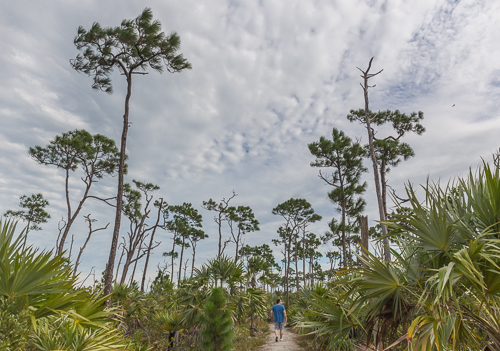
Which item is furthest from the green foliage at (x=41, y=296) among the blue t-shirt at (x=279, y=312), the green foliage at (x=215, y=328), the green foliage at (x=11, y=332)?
the blue t-shirt at (x=279, y=312)

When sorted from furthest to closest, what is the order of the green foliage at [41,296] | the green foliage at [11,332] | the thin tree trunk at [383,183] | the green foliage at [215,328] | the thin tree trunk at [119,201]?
the thin tree trunk at [383,183]
the thin tree trunk at [119,201]
the green foliage at [215,328]
the green foliage at [41,296]
the green foliage at [11,332]

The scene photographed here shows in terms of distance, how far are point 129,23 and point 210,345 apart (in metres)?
12.2

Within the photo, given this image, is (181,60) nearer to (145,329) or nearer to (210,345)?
(210,345)

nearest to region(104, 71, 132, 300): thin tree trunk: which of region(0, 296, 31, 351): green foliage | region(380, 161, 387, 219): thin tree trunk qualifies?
region(0, 296, 31, 351): green foliage

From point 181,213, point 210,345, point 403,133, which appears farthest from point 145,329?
point 181,213

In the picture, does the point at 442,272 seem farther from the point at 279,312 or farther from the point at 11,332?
the point at 279,312

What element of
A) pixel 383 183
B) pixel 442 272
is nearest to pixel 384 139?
pixel 383 183

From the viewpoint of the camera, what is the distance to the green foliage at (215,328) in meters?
8.20

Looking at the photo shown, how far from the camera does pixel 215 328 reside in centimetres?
824

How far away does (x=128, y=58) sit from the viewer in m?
11.7

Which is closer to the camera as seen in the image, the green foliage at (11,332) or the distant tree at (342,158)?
the green foliage at (11,332)

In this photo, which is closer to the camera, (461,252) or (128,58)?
(461,252)

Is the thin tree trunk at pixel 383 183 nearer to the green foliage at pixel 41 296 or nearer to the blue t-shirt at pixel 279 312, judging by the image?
the blue t-shirt at pixel 279 312

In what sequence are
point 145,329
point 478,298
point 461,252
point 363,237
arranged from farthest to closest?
point 145,329 < point 363,237 < point 478,298 < point 461,252
